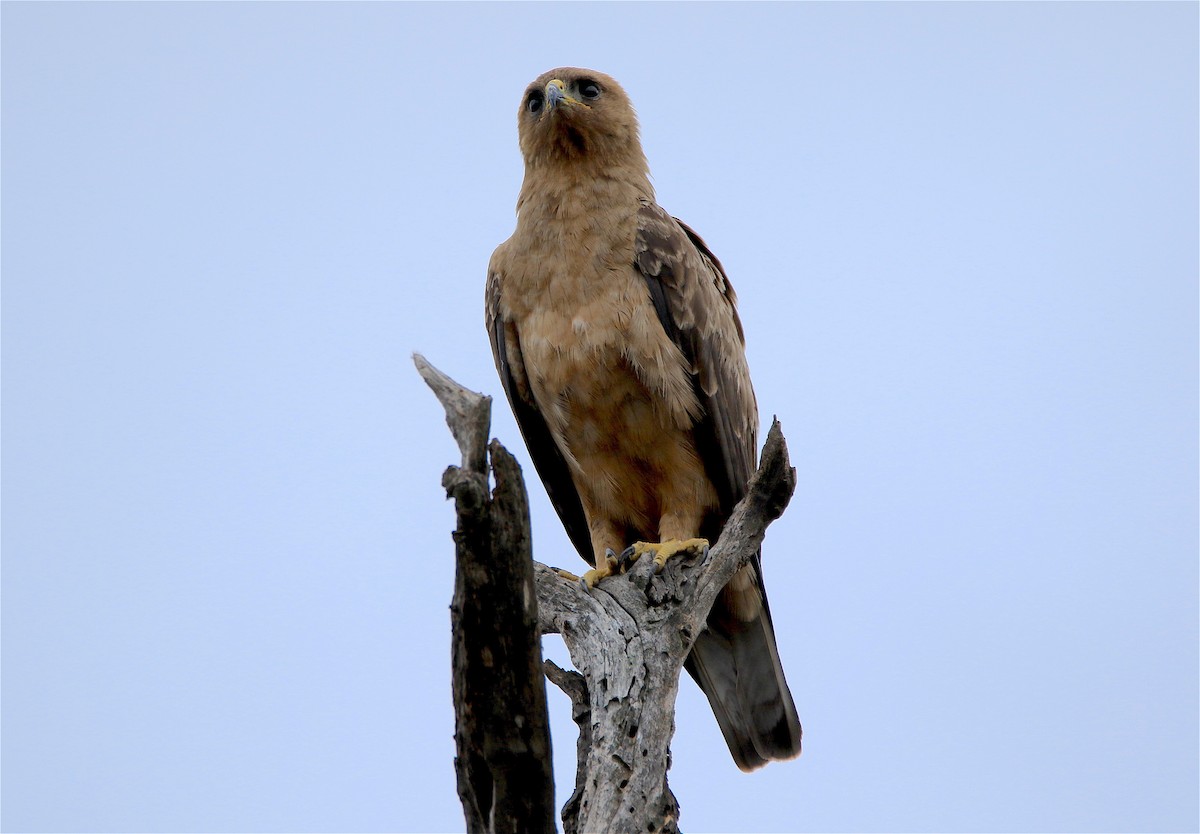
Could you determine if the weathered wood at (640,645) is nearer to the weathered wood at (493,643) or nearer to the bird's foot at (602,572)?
the bird's foot at (602,572)

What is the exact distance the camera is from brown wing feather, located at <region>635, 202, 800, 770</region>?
610 centimetres

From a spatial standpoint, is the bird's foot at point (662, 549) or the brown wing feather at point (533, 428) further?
the brown wing feather at point (533, 428)

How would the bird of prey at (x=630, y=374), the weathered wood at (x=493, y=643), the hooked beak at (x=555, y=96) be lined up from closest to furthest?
the weathered wood at (x=493, y=643), the bird of prey at (x=630, y=374), the hooked beak at (x=555, y=96)

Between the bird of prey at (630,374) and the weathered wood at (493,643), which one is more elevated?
the bird of prey at (630,374)

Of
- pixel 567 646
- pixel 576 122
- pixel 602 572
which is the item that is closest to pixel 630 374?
pixel 602 572

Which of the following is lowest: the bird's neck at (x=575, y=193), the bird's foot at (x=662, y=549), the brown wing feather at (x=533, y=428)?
the bird's foot at (x=662, y=549)

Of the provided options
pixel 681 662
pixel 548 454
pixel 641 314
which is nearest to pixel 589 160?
pixel 641 314

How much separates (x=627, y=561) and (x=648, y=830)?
1.73m

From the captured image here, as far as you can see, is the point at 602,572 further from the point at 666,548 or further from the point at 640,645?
the point at 640,645

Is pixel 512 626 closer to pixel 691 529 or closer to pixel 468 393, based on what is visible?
pixel 468 393

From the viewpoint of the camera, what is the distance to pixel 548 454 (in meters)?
6.64

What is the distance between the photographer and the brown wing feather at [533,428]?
6.33m

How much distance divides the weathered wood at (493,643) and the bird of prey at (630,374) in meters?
2.05

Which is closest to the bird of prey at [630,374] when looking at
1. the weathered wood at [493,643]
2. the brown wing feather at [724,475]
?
the brown wing feather at [724,475]
